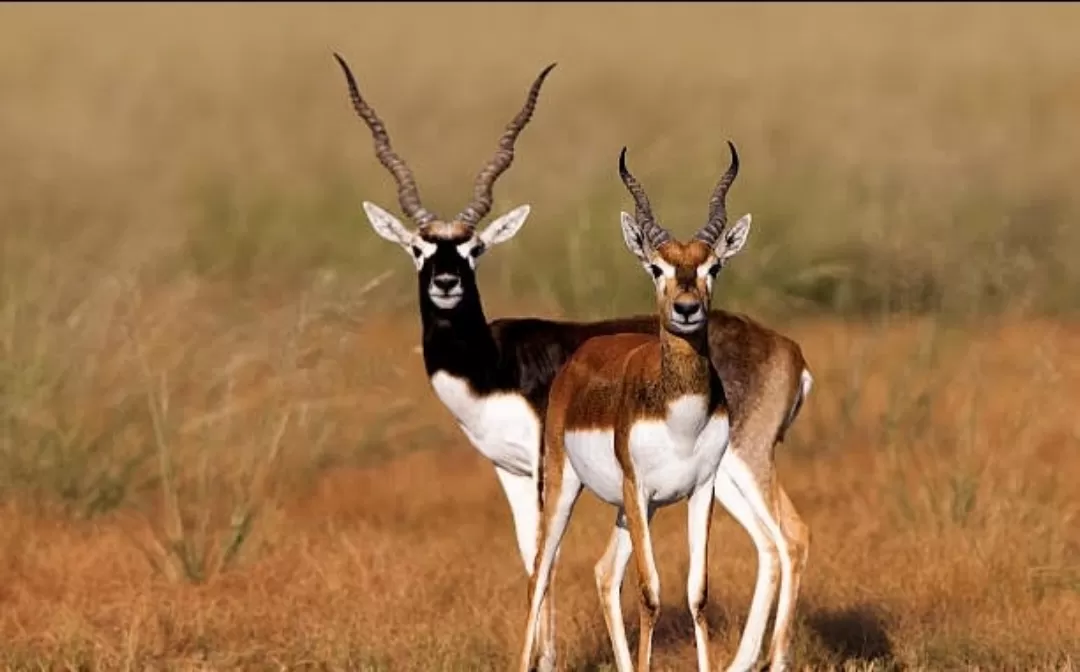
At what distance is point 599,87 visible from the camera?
88.3ft

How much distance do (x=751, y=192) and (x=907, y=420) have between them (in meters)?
4.48

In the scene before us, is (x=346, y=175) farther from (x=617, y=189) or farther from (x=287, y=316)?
(x=287, y=316)

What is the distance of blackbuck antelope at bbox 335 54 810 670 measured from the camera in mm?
7273

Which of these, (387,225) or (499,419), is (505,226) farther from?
(499,419)

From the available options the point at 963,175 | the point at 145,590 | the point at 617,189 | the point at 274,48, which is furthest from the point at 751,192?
the point at 274,48

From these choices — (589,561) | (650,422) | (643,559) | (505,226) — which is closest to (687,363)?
(650,422)

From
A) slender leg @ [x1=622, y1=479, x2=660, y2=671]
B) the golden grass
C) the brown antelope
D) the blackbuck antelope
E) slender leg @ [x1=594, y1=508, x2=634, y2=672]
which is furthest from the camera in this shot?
the golden grass

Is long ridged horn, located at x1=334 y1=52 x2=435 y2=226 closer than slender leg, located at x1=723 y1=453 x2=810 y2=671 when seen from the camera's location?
No

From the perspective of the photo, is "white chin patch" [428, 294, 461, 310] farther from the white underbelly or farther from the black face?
the white underbelly

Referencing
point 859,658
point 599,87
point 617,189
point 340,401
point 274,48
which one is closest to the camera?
point 859,658

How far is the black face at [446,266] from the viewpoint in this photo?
729 cm

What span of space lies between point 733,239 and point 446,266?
1293 millimetres

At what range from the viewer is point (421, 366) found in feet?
44.3

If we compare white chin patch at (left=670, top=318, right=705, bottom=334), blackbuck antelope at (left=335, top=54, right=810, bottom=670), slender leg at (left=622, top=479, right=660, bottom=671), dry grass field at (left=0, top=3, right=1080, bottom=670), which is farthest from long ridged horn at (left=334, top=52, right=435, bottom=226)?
white chin patch at (left=670, top=318, right=705, bottom=334)
